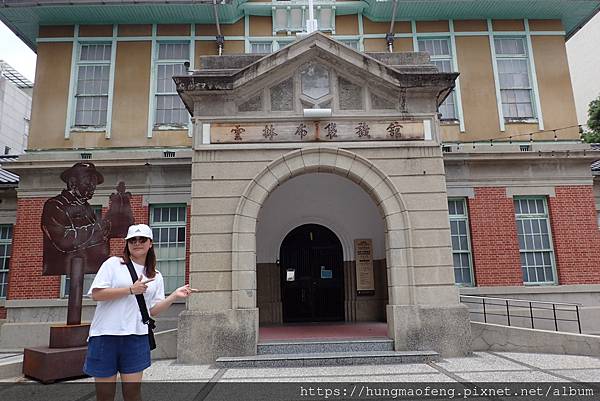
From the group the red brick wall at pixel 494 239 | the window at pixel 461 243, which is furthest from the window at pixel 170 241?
the red brick wall at pixel 494 239

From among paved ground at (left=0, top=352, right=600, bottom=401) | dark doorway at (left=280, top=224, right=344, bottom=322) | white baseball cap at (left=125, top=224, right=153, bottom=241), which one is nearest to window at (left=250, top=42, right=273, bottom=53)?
dark doorway at (left=280, top=224, right=344, bottom=322)

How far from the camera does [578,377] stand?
21.2 feet

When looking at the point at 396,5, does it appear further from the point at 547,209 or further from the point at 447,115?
the point at 547,209

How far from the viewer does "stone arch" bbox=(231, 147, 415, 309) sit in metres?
8.20

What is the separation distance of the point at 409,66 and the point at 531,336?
20.2 ft

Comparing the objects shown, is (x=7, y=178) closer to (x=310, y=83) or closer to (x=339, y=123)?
(x=310, y=83)

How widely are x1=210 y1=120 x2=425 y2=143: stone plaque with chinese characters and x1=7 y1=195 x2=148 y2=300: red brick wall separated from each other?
4.34 metres

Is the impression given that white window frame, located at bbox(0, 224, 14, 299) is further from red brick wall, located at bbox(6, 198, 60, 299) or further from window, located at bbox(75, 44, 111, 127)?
window, located at bbox(75, 44, 111, 127)

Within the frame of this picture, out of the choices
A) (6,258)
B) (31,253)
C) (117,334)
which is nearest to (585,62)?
(31,253)

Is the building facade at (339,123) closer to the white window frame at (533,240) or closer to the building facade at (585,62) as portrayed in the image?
the white window frame at (533,240)

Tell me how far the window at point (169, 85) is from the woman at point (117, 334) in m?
9.32

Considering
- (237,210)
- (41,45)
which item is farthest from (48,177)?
(237,210)

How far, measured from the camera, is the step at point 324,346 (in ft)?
26.2

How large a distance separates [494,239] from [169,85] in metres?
10.2
